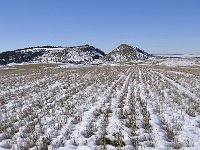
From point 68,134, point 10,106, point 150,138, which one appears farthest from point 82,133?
point 10,106

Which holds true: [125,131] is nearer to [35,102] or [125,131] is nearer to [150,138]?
[150,138]

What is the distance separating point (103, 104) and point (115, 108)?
133 centimetres

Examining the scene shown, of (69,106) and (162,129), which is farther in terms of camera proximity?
(69,106)

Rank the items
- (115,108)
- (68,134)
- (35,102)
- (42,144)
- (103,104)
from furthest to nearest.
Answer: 1. (35,102)
2. (103,104)
3. (115,108)
4. (68,134)
5. (42,144)

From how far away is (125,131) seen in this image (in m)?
10.1

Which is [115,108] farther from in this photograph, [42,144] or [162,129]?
[42,144]

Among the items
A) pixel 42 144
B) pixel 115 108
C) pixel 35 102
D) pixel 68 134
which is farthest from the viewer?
pixel 35 102

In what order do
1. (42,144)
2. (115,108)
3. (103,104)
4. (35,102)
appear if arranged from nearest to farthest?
1. (42,144)
2. (115,108)
3. (103,104)
4. (35,102)

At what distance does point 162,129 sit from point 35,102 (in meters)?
8.07

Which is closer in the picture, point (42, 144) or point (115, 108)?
point (42, 144)

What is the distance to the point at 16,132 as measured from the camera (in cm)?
1040

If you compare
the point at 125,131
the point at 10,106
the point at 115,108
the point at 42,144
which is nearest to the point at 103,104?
the point at 115,108

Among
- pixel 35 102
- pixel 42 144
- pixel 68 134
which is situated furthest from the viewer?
pixel 35 102

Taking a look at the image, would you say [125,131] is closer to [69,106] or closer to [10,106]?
[69,106]
